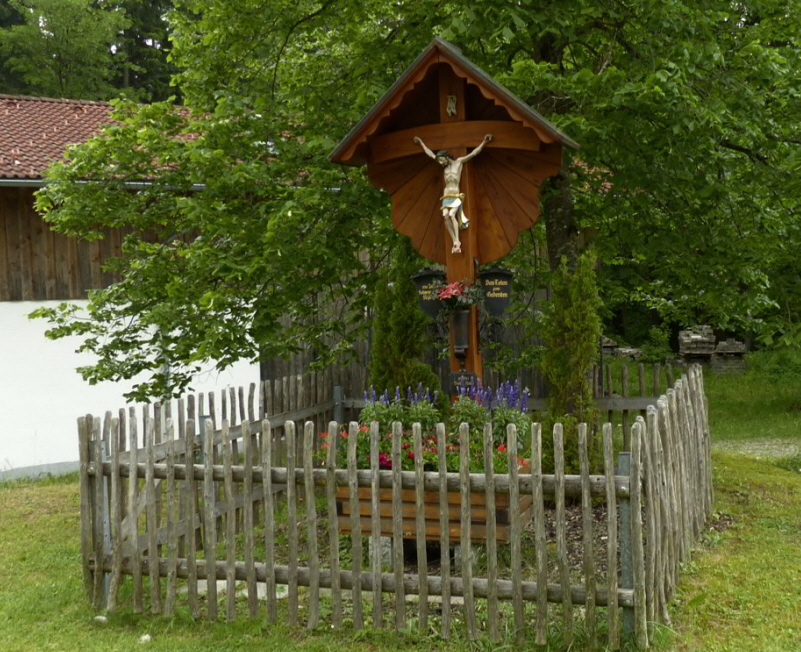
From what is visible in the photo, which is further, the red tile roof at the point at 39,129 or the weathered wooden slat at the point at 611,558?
the red tile roof at the point at 39,129

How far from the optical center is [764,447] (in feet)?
47.9

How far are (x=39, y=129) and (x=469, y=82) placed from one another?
944 cm

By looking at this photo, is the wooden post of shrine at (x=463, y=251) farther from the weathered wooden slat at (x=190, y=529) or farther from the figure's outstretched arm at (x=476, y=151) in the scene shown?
the weathered wooden slat at (x=190, y=529)

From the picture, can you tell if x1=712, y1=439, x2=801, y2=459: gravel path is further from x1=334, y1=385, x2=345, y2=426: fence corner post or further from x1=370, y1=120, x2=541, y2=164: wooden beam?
x1=370, y1=120, x2=541, y2=164: wooden beam

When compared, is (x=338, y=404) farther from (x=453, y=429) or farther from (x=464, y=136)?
(x=464, y=136)

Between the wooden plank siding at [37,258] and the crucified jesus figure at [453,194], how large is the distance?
6.55m

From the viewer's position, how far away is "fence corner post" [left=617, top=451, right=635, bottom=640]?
518cm

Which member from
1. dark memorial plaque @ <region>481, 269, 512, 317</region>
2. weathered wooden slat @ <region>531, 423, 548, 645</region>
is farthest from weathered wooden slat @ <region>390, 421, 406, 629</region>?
dark memorial plaque @ <region>481, 269, 512, 317</region>

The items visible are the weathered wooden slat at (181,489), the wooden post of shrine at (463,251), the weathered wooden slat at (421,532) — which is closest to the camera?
the weathered wooden slat at (421,532)

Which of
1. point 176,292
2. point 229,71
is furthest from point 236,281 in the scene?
point 229,71

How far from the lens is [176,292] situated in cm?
818

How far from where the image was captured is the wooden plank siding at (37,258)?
12.5 meters

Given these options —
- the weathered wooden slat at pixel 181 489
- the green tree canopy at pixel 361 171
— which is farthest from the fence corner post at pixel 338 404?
the weathered wooden slat at pixel 181 489

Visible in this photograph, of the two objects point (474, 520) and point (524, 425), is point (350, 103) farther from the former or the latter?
point (474, 520)
